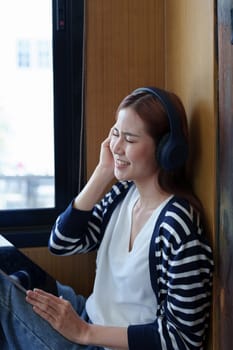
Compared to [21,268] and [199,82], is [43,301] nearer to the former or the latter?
[21,268]

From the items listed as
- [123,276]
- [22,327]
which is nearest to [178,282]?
[123,276]

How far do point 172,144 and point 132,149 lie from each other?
0.36 feet

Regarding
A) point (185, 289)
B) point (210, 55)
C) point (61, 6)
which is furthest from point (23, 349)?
point (61, 6)

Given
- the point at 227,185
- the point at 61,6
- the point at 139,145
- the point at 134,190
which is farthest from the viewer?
the point at 61,6

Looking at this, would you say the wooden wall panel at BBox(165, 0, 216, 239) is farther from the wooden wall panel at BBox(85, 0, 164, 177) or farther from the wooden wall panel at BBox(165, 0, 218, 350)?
the wooden wall panel at BBox(85, 0, 164, 177)

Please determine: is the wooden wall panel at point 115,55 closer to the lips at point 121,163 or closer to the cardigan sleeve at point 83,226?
the cardigan sleeve at point 83,226

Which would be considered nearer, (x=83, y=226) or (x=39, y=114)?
(x=83, y=226)

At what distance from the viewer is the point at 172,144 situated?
112 cm

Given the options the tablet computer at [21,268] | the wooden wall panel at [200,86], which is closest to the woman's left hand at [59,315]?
the tablet computer at [21,268]

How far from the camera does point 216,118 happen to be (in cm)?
108

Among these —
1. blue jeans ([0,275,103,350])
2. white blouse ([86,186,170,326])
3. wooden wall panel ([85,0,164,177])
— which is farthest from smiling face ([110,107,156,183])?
blue jeans ([0,275,103,350])

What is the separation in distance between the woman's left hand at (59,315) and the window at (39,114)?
1.21 ft

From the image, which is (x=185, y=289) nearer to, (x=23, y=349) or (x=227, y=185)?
(x=227, y=185)

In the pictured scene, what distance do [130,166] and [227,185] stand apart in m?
0.27
